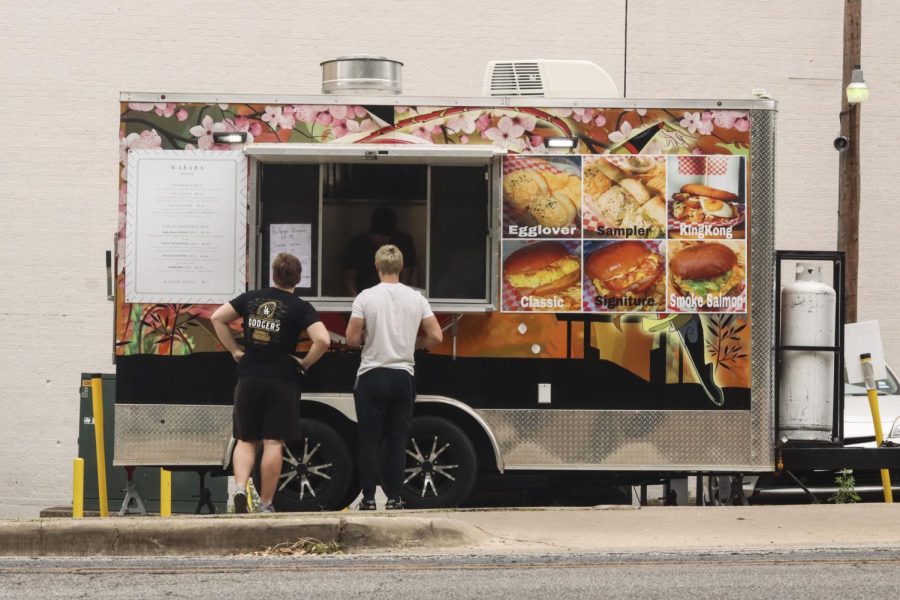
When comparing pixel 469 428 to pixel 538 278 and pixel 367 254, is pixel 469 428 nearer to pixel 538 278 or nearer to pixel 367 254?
pixel 538 278

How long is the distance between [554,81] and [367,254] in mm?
1793

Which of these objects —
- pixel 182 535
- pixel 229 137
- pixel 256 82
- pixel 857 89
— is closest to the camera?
pixel 182 535

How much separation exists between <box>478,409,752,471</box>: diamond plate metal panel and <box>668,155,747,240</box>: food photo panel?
4.04ft

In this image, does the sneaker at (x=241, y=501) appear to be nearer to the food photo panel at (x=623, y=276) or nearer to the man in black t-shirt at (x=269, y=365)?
the man in black t-shirt at (x=269, y=365)

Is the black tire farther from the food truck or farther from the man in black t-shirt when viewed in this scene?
the man in black t-shirt

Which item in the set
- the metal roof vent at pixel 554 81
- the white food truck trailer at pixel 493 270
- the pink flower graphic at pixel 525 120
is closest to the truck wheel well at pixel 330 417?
the white food truck trailer at pixel 493 270

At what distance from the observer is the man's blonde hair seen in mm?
9352

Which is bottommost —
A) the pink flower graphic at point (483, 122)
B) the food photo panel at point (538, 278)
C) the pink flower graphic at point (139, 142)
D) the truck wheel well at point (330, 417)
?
the truck wheel well at point (330, 417)

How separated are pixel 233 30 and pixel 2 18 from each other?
121 inches

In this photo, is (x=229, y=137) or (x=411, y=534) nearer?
(x=411, y=534)

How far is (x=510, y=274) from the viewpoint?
9695mm

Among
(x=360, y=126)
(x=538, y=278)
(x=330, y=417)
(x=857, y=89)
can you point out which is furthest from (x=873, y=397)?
(x=857, y=89)

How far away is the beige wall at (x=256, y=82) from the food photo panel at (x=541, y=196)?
32.0 ft

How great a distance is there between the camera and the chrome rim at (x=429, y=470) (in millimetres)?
9750
